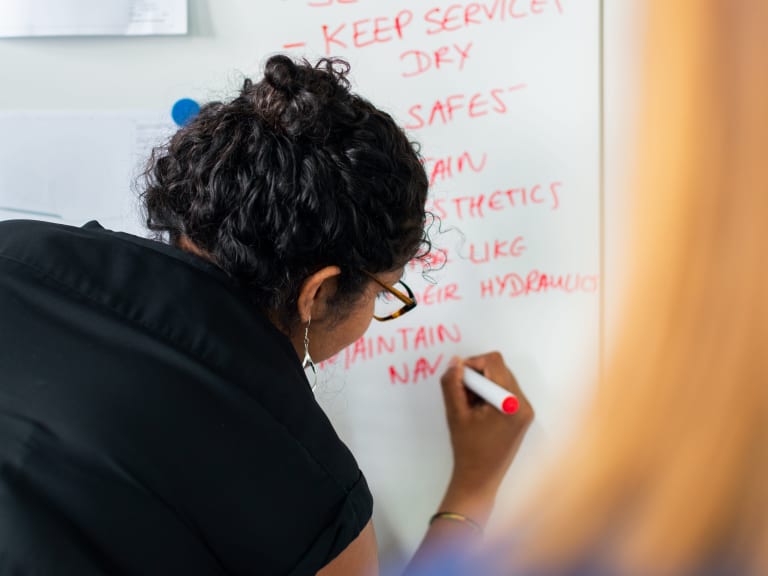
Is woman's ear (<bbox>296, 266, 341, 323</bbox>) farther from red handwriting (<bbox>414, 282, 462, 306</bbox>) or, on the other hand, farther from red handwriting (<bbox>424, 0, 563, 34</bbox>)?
red handwriting (<bbox>424, 0, 563, 34</bbox>)

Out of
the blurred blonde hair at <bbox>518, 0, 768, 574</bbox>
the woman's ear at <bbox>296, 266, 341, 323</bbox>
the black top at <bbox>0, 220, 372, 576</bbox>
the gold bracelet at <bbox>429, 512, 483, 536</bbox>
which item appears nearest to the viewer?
the blurred blonde hair at <bbox>518, 0, 768, 574</bbox>

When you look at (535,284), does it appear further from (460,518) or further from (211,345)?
(211,345)

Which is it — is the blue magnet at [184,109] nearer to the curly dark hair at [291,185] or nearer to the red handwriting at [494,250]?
the curly dark hair at [291,185]

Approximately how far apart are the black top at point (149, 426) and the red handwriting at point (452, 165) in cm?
32

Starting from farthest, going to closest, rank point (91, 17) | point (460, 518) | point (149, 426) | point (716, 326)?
point (460, 518), point (91, 17), point (149, 426), point (716, 326)

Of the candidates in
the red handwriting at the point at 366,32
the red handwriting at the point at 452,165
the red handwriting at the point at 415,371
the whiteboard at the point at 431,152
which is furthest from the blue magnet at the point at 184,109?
the red handwriting at the point at 415,371

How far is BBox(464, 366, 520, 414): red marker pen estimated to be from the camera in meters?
0.75

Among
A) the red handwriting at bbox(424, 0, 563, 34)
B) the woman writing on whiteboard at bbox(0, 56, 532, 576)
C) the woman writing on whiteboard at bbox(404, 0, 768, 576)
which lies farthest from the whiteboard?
the woman writing on whiteboard at bbox(404, 0, 768, 576)

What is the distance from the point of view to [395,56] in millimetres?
737

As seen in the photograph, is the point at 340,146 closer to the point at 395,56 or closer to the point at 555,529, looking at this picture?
the point at 395,56

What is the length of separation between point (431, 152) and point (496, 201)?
3.6 inches

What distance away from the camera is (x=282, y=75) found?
535mm

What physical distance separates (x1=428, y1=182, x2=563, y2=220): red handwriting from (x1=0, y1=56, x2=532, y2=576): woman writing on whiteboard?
0.20m

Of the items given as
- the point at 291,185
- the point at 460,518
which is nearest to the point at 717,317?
the point at 291,185
